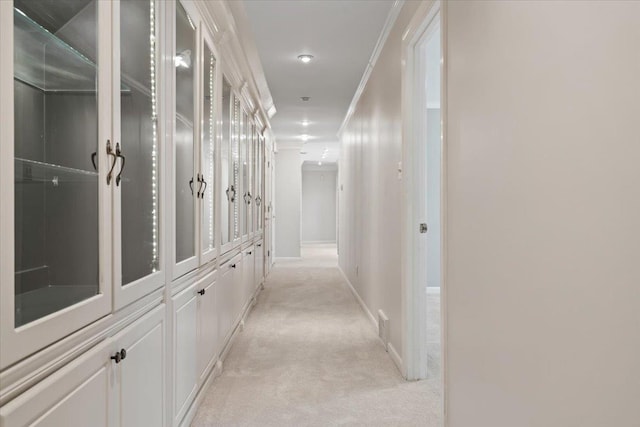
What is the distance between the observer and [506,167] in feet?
4.91

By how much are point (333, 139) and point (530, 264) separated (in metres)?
8.37

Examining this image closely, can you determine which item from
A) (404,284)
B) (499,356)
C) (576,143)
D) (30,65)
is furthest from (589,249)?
(404,284)

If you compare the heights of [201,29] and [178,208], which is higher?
[201,29]

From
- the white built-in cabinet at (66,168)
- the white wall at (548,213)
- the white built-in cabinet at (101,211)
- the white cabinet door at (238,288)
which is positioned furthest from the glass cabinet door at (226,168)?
the white wall at (548,213)

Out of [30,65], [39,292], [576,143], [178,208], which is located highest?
[30,65]

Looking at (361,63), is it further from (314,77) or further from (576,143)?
(576,143)

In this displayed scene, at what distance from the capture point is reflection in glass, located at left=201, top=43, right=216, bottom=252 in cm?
266

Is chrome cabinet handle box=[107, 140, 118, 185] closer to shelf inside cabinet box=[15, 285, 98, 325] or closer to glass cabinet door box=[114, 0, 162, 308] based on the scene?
glass cabinet door box=[114, 0, 162, 308]

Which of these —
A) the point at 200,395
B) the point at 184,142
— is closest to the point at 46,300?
the point at 184,142

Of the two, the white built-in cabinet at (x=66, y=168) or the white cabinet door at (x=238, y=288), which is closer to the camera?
the white built-in cabinet at (x=66, y=168)

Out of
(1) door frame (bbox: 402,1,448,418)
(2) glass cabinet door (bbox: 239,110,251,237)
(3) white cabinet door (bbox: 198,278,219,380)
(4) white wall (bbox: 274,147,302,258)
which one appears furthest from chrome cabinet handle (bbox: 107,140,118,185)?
(4) white wall (bbox: 274,147,302,258)

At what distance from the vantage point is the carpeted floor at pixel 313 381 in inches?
97.3

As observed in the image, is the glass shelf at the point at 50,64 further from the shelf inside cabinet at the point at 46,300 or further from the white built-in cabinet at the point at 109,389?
the white built-in cabinet at the point at 109,389

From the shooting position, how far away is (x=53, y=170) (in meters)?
1.17
